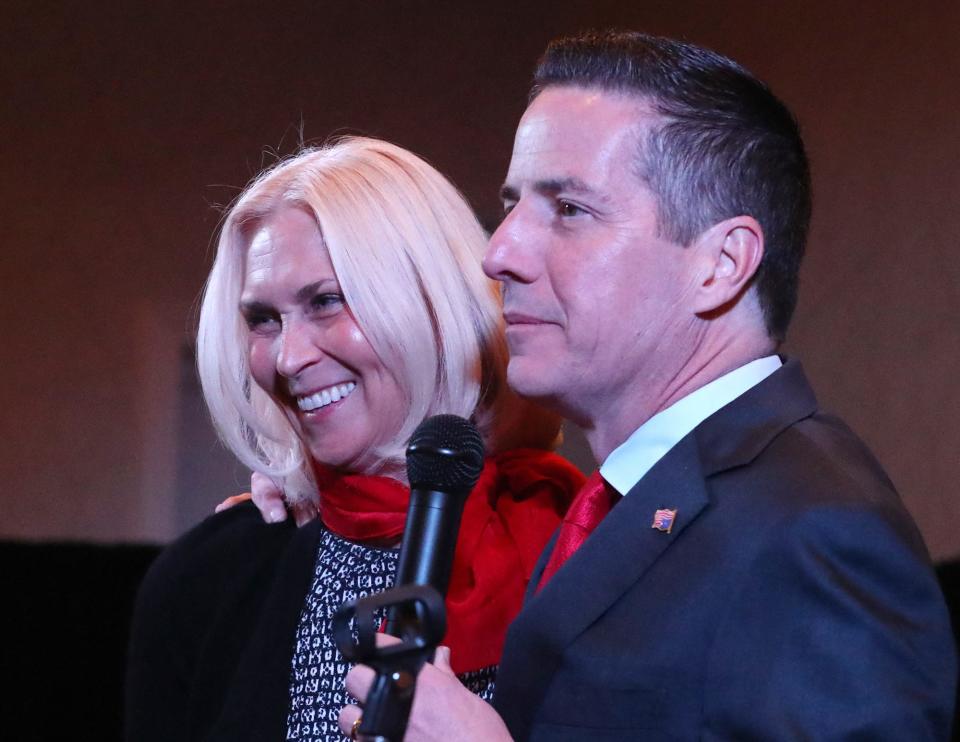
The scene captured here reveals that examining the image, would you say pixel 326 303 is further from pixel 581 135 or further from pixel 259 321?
pixel 581 135

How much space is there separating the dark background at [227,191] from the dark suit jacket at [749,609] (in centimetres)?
185

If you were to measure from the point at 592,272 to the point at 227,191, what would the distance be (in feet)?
9.34

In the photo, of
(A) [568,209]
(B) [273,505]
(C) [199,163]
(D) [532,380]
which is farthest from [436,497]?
(C) [199,163]

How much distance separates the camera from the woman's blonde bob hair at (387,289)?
170 centimetres

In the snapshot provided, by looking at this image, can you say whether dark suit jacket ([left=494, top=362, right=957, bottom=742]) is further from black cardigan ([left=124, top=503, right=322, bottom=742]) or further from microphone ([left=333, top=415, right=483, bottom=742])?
black cardigan ([left=124, top=503, right=322, bottom=742])

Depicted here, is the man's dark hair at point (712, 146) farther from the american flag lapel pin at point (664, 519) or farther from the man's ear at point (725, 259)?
the american flag lapel pin at point (664, 519)

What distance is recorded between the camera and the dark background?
117 inches

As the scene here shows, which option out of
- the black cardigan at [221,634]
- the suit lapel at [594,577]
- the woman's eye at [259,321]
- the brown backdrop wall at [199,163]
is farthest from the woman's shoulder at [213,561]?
the brown backdrop wall at [199,163]

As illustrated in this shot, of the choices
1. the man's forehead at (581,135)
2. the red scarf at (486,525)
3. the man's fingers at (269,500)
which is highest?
the man's forehead at (581,135)

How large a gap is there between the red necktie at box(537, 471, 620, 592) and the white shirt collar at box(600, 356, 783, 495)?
4 cm

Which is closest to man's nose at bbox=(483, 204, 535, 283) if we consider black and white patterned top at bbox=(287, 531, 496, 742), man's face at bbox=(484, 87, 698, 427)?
man's face at bbox=(484, 87, 698, 427)

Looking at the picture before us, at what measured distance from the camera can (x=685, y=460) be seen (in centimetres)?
126

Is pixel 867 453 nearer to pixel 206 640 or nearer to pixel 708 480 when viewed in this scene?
pixel 708 480

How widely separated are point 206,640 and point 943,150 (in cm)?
200
